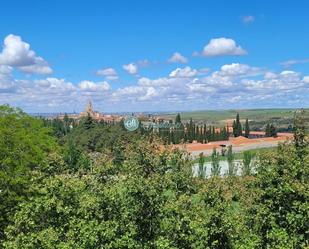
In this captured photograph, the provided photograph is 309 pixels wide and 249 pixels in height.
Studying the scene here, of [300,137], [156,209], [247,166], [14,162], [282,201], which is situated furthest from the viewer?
[247,166]

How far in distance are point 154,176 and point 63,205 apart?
4.92 metres

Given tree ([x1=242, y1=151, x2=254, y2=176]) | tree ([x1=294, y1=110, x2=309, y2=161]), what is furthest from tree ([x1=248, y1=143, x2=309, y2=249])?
tree ([x1=242, y1=151, x2=254, y2=176])

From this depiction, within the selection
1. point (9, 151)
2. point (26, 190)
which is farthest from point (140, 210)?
point (9, 151)

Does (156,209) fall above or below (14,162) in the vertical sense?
below

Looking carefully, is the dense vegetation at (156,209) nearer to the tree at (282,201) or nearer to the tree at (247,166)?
the tree at (282,201)

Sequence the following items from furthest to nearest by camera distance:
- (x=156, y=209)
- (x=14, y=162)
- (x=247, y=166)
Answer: (x=247, y=166), (x=14, y=162), (x=156, y=209)

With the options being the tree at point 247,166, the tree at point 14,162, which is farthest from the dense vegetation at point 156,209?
the tree at point 247,166

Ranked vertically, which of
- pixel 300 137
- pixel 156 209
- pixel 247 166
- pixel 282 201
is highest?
pixel 300 137

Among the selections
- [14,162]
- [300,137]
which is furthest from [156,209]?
[14,162]

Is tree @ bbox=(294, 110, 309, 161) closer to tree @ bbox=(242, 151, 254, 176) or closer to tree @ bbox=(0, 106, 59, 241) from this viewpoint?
tree @ bbox=(0, 106, 59, 241)

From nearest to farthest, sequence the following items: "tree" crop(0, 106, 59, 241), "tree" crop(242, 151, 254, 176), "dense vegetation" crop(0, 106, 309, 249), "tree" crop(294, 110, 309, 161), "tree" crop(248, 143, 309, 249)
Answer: "dense vegetation" crop(0, 106, 309, 249) → "tree" crop(248, 143, 309, 249) → "tree" crop(294, 110, 309, 161) → "tree" crop(0, 106, 59, 241) → "tree" crop(242, 151, 254, 176)

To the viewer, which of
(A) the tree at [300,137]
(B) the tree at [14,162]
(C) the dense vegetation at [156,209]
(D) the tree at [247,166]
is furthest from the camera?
(D) the tree at [247,166]

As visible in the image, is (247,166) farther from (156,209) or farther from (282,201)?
(156,209)

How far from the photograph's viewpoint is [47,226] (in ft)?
79.7
